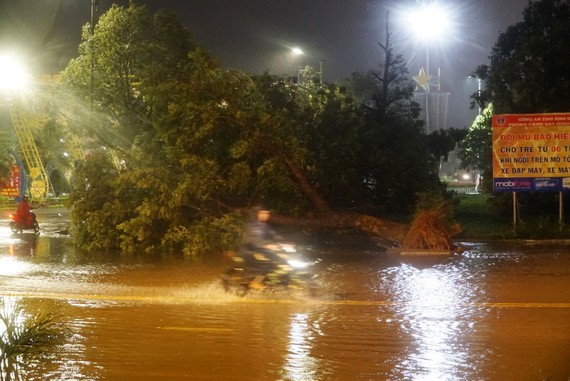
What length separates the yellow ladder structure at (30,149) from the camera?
4162cm

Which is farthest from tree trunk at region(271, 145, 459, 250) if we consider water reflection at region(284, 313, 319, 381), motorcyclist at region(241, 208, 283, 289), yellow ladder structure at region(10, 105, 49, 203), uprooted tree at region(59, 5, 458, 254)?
yellow ladder structure at region(10, 105, 49, 203)

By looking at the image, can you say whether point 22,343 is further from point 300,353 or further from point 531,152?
point 531,152

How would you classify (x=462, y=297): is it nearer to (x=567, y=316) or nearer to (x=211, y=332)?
(x=567, y=316)

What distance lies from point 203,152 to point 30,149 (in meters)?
27.9

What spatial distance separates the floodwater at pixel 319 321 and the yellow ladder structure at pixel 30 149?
1048 inches

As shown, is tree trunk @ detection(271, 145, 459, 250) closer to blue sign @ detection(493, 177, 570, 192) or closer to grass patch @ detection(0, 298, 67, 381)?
blue sign @ detection(493, 177, 570, 192)

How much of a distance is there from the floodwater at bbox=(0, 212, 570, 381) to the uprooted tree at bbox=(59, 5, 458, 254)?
2.41 metres

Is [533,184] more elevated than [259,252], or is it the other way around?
[533,184]

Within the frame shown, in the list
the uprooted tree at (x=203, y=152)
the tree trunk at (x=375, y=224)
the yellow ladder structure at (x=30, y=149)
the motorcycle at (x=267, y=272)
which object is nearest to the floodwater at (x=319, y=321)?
the motorcycle at (x=267, y=272)

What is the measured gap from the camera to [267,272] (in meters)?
13.2

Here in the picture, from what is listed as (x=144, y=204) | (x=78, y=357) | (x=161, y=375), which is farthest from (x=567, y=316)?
(x=144, y=204)

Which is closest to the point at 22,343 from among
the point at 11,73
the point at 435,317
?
the point at 435,317

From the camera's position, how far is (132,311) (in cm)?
1092

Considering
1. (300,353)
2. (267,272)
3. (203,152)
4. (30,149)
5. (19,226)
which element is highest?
(30,149)
